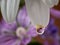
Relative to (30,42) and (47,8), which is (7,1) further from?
(30,42)

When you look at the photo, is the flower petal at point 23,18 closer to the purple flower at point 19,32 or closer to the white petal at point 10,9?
the purple flower at point 19,32

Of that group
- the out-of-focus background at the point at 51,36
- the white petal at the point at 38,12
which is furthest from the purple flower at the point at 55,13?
the white petal at the point at 38,12

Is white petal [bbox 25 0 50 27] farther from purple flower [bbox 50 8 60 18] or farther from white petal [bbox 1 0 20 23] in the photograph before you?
purple flower [bbox 50 8 60 18]

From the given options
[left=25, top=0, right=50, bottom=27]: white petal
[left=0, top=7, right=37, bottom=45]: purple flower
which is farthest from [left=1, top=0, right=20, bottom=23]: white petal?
[left=0, top=7, right=37, bottom=45]: purple flower

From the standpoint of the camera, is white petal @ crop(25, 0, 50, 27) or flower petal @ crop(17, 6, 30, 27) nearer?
white petal @ crop(25, 0, 50, 27)

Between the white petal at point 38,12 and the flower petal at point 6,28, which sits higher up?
the white petal at point 38,12

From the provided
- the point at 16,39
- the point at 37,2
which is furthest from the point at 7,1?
the point at 16,39
